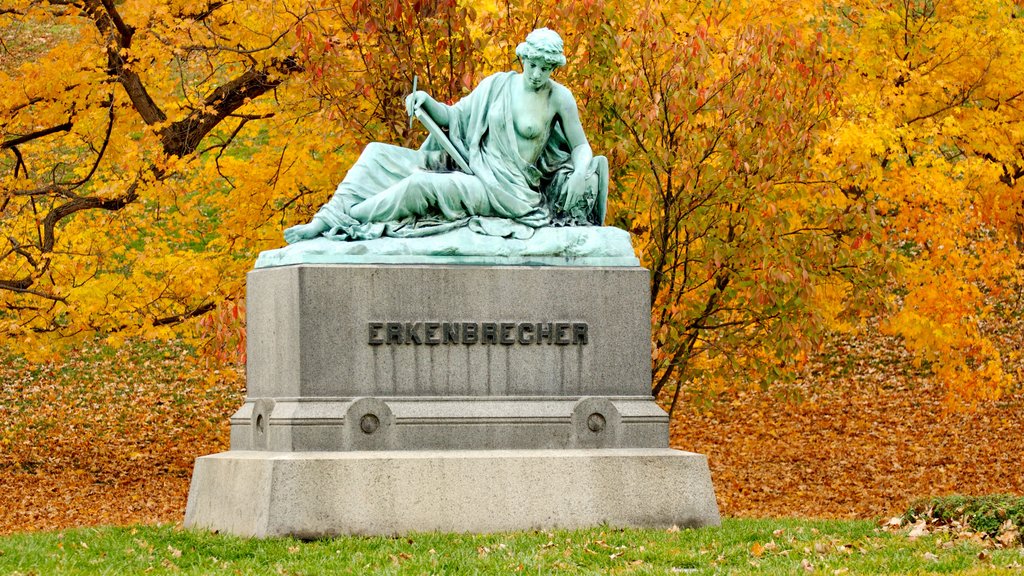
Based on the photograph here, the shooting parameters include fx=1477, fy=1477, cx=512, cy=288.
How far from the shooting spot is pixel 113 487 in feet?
63.5

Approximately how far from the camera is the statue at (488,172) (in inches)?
405

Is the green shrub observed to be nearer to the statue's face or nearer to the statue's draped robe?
the statue's draped robe

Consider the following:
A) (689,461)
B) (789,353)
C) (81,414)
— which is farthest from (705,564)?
(81,414)

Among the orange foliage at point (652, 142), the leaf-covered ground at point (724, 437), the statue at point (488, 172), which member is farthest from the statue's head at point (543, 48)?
the leaf-covered ground at point (724, 437)

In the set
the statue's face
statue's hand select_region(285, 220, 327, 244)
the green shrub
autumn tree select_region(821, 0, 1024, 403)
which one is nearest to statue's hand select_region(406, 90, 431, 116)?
the statue's face

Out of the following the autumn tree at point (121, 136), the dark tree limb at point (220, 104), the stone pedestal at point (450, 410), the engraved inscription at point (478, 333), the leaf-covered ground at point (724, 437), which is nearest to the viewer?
the stone pedestal at point (450, 410)

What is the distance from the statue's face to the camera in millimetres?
10484

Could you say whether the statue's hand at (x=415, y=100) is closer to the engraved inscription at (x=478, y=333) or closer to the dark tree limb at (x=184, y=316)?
the engraved inscription at (x=478, y=333)

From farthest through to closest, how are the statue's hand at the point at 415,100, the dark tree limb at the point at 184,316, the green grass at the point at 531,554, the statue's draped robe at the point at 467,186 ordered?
the dark tree limb at the point at 184,316, the statue's hand at the point at 415,100, the statue's draped robe at the point at 467,186, the green grass at the point at 531,554

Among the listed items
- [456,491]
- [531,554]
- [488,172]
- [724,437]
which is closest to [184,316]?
[488,172]

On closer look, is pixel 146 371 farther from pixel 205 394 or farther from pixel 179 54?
pixel 179 54

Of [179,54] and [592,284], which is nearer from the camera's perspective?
[592,284]

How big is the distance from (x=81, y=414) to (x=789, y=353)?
14621mm

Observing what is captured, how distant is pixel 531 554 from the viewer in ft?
27.1
